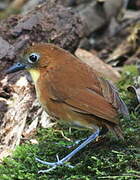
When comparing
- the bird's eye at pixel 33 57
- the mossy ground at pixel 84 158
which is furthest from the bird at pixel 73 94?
the mossy ground at pixel 84 158

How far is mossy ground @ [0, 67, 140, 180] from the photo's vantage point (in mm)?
3599

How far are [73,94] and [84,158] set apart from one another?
515mm

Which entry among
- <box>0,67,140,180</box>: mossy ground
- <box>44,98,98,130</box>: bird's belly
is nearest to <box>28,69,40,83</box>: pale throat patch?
<box>44,98,98,130</box>: bird's belly

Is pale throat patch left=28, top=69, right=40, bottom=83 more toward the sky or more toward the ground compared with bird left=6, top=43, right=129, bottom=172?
more toward the sky

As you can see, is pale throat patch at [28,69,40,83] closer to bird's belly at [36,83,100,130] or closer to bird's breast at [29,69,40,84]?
bird's breast at [29,69,40,84]

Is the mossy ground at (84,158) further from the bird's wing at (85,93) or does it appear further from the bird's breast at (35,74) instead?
the bird's breast at (35,74)

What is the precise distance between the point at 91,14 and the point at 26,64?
4.65 meters

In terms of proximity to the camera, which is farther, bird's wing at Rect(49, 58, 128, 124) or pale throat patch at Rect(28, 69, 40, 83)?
pale throat patch at Rect(28, 69, 40, 83)

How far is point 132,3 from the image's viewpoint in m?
9.91

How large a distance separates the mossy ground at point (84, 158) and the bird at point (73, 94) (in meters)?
0.10

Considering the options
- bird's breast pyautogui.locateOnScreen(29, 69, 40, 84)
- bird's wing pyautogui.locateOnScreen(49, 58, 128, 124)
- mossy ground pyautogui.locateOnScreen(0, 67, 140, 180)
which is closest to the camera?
mossy ground pyautogui.locateOnScreen(0, 67, 140, 180)

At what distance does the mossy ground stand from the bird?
0.10m

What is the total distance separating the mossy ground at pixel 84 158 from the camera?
360cm

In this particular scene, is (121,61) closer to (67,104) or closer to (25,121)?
(25,121)
